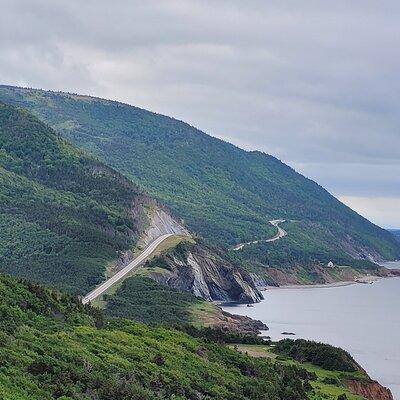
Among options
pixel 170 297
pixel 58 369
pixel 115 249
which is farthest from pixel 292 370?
pixel 115 249

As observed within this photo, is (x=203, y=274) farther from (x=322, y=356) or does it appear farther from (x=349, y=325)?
(x=322, y=356)

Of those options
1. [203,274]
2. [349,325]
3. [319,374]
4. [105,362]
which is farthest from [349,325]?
[105,362]

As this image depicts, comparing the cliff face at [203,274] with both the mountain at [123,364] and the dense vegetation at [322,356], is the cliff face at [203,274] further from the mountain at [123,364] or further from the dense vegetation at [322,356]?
the mountain at [123,364]

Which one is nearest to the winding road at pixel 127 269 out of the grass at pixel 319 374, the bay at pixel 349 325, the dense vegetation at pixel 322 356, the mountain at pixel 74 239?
the mountain at pixel 74 239

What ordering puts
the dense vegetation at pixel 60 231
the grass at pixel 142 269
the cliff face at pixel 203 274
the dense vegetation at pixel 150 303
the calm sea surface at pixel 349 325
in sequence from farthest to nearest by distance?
the cliff face at pixel 203 274 < the dense vegetation at pixel 60 231 < the grass at pixel 142 269 < the dense vegetation at pixel 150 303 < the calm sea surface at pixel 349 325

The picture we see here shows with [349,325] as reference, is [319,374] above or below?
below

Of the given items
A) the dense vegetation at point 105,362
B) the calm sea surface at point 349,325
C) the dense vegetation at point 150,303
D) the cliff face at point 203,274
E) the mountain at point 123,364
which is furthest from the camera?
the cliff face at point 203,274

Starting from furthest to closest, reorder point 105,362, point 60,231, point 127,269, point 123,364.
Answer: point 60,231 < point 127,269 < point 123,364 < point 105,362
